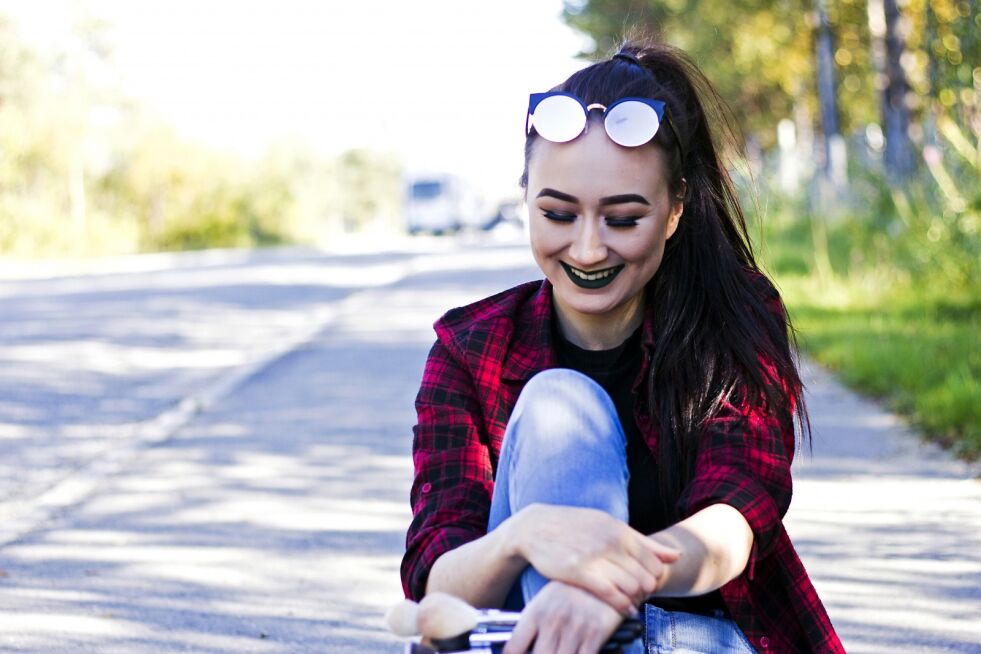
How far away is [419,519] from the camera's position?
2305 mm

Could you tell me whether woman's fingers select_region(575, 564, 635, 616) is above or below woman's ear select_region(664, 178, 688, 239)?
below

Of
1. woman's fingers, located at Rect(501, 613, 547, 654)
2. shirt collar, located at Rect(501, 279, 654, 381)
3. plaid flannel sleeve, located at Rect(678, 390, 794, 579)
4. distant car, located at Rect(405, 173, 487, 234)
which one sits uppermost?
shirt collar, located at Rect(501, 279, 654, 381)

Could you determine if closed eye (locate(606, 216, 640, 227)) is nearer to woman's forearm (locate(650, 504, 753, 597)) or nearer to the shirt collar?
the shirt collar

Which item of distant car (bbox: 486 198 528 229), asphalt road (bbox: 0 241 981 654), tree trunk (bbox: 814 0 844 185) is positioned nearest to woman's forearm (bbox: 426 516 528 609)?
asphalt road (bbox: 0 241 981 654)

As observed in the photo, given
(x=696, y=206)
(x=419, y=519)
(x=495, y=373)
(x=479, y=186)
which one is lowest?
(x=479, y=186)

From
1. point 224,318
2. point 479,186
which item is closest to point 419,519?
point 224,318

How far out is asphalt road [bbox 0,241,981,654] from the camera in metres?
3.92

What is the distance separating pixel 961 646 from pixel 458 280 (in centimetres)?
1518

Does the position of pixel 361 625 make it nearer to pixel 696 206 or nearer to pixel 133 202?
pixel 696 206

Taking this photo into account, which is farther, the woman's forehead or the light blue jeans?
the woman's forehead

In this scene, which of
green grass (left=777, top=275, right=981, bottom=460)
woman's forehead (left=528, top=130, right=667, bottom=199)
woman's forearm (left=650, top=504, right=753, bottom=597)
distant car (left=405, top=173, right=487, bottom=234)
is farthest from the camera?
distant car (left=405, top=173, right=487, bottom=234)

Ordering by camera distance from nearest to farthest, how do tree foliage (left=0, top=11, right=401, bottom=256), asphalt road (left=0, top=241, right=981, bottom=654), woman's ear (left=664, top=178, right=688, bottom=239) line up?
woman's ear (left=664, top=178, right=688, bottom=239), asphalt road (left=0, top=241, right=981, bottom=654), tree foliage (left=0, top=11, right=401, bottom=256)

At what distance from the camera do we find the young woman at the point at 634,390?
6.74 ft

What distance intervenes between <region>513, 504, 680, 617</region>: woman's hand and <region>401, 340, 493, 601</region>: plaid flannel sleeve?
0.29m
